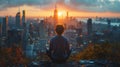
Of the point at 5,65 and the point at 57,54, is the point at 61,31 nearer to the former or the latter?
the point at 57,54

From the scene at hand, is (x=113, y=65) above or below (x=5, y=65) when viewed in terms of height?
above

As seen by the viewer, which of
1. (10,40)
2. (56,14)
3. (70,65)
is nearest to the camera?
(70,65)

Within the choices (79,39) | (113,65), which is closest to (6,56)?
(113,65)

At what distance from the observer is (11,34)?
2339 inches

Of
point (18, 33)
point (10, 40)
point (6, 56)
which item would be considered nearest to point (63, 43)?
point (6, 56)

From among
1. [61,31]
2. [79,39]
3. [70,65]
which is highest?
[61,31]

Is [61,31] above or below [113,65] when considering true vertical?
above

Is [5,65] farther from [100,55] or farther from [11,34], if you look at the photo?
[11,34]

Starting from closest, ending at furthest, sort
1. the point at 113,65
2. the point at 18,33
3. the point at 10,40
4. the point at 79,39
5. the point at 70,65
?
the point at 70,65, the point at 113,65, the point at 10,40, the point at 18,33, the point at 79,39

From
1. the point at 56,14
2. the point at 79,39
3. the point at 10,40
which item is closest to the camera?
the point at 10,40

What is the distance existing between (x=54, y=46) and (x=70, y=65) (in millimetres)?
697

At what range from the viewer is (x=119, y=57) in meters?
27.2

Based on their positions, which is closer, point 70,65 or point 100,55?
point 70,65

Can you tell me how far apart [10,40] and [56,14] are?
132ft
